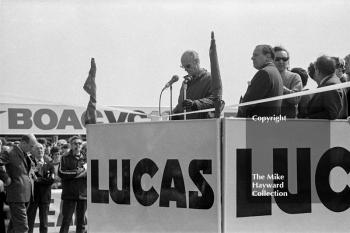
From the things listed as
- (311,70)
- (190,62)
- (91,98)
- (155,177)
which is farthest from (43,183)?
(311,70)

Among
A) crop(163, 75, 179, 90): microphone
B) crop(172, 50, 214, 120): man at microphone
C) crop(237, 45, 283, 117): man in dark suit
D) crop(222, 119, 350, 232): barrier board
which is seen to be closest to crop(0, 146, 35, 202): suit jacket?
crop(172, 50, 214, 120): man at microphone

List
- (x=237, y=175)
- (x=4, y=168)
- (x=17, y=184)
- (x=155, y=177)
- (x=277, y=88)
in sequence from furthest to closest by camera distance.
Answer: (x=17, y=184) → (x=4, y=168) → (x=277, y=88) → (x=155, y=177) → (x=237, y=175)

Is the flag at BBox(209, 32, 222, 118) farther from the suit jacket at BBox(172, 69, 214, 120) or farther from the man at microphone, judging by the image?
the suit jacket at BBox(172, 69, 214, 120)

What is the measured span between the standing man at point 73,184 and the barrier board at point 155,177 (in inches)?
153

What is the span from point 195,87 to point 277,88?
875 mm

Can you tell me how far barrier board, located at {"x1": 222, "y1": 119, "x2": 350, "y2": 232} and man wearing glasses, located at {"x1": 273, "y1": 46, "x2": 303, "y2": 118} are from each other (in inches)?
17.5

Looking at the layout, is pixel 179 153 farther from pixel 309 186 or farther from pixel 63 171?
pixel 63 171

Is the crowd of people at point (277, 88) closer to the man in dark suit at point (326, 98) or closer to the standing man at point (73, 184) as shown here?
the man in dark suit at point (326, 98)

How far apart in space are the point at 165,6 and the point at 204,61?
81 cm

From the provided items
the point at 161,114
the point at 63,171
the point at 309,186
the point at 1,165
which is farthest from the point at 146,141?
the point at 63,171

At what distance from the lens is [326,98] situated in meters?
4.29

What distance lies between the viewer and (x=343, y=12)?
13.1 feet

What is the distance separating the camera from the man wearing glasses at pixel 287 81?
14.8ft

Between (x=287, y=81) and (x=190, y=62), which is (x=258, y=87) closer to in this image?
(x=190, y=62)
